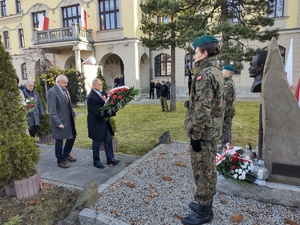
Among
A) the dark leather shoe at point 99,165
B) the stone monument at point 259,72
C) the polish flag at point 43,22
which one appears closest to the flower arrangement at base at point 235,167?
the stone monument at point 259,72

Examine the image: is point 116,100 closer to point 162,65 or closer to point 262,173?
point 262,173

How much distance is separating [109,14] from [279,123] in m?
19.0

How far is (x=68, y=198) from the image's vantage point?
3545mm

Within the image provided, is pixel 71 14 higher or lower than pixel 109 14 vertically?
higher

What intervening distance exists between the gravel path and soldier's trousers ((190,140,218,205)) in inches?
16.6

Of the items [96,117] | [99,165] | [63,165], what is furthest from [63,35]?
[99,165]

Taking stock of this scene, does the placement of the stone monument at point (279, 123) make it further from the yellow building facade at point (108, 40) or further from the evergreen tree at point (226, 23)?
the yellow building facade at point (108, 40)

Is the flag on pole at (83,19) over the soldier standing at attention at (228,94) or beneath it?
over

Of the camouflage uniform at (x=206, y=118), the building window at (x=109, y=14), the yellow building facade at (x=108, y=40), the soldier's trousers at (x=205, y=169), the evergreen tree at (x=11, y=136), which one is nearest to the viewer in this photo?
the camouflage uniform at (x=206, y=118)

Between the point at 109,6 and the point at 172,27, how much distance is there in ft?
36.0

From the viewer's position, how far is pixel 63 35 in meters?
18.8

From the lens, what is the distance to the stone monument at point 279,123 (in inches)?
121

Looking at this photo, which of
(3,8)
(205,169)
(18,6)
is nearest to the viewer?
(205,169)

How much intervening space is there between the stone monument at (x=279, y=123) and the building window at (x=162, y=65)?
1834 centimetres
